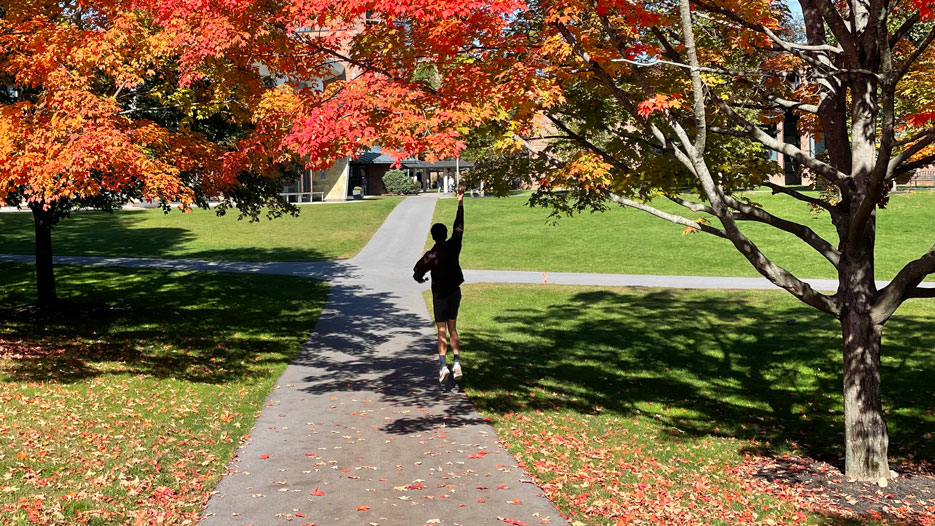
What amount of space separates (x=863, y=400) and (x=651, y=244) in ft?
85.6

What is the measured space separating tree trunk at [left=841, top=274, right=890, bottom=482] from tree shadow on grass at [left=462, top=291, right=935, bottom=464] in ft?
3.01

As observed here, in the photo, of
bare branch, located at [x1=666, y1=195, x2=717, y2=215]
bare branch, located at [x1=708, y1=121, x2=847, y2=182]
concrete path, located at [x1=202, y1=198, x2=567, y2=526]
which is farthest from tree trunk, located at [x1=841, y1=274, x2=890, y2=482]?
concrete path, located at [x1=202, y1=198, x2=567, y2=526]

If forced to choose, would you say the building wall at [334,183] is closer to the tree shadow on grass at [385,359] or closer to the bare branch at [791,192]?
the tree shadow on grass at [385,359]

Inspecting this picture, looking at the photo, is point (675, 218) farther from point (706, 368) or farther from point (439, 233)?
point (706, 368)

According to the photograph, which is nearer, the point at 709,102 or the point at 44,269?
the point at 709,102

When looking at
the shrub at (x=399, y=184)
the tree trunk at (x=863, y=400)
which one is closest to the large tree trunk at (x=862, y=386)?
the tree trunk at (x=863, y=400)

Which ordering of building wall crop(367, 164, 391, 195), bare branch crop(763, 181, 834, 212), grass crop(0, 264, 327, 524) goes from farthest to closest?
1. building wall crop(367, 164, 391, 195)
2. bare branch crop(763, 181, 834, 212)
3. grass crop(0, 264, 327, 524)

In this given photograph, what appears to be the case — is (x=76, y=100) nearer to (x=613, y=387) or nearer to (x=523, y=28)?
(x=523, y=28)

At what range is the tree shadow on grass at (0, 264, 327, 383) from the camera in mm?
12531

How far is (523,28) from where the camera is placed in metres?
10.9

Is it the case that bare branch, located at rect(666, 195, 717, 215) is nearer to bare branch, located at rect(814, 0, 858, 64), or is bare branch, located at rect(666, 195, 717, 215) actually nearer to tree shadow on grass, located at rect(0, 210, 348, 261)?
bare branch, located at rect(814, 0, 858, 64)

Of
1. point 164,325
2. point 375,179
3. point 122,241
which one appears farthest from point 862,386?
point 375,179

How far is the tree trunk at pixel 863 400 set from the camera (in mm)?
8109

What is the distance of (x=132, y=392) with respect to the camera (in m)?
10.8
